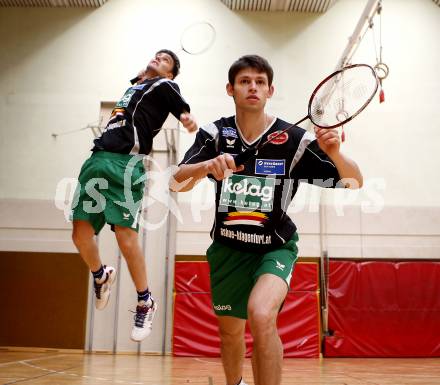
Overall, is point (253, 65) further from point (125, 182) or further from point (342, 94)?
point (125, 182)

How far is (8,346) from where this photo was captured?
964cm

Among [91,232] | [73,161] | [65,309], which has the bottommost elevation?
[65,309]

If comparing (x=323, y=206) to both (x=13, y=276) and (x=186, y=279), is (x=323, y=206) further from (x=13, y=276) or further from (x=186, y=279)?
(x=13, y=276)

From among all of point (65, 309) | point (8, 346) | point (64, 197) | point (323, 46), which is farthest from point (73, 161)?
point (323, 46)

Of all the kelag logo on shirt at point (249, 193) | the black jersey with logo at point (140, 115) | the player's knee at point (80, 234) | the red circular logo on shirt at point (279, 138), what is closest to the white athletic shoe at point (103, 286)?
the player's knee at point (80, 234)

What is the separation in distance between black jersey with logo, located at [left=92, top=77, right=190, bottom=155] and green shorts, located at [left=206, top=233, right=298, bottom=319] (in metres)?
1.25

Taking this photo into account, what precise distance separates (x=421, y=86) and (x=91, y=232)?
9.06 meters

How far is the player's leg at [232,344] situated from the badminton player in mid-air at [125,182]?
2.59 feet

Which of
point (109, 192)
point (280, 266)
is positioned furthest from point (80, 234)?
point (280, 266)

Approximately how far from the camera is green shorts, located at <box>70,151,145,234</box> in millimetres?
3861

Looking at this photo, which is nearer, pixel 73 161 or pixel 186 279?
pixel 186 279

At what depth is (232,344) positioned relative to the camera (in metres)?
3.45

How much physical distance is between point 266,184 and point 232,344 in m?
1.15

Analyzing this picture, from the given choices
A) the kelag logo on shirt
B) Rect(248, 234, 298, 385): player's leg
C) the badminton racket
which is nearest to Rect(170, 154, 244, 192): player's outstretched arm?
the kelag logo on shirt
